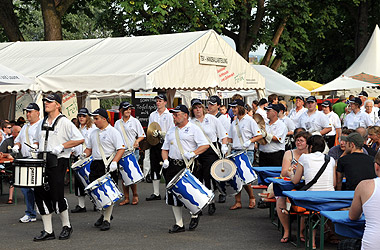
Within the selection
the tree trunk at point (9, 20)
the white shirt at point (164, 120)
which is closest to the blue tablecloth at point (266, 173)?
the white shirt at point (164, 120)

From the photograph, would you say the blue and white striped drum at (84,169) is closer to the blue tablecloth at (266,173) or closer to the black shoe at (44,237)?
the black shoe at (44,237)

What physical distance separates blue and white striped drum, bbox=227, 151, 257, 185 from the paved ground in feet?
2.04

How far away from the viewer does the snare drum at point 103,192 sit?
9102 millimetres

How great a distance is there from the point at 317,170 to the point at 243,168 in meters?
2.72

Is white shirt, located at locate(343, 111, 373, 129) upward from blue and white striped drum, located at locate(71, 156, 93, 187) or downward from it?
upward

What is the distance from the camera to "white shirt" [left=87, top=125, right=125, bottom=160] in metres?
9.80

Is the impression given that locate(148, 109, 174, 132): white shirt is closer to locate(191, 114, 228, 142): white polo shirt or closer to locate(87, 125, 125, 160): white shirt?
locate(191, 114, 228, 142): white polo shirt

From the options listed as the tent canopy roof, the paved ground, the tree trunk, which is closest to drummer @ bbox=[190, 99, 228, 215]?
the paved ground

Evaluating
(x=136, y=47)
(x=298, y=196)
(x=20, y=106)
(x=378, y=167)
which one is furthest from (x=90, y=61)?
(x=378, y=167)

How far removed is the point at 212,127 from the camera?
36.9ft

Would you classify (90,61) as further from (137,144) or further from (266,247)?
(266,247)

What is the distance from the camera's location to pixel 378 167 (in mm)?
5070

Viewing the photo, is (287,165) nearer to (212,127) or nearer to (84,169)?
(212,127)

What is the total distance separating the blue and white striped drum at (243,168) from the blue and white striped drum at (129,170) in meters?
1.70
